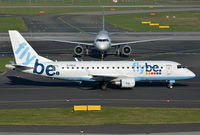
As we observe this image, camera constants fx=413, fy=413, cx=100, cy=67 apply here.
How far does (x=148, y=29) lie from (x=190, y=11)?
183 feet

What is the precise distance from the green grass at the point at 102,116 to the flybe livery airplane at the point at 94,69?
986 cm

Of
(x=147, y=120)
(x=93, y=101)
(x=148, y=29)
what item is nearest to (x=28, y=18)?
(x=148, y=29)

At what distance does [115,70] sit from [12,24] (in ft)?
282

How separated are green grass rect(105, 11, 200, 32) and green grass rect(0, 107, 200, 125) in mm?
81309

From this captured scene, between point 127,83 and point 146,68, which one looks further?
point 146,68

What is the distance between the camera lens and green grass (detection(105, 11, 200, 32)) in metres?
126

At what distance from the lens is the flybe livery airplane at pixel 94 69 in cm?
5466

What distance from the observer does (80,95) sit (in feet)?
172

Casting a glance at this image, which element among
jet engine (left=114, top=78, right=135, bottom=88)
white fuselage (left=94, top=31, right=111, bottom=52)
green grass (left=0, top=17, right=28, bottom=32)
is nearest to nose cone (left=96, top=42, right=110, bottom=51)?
white fuselage (left=94, top=31, right=111, bottom=52)

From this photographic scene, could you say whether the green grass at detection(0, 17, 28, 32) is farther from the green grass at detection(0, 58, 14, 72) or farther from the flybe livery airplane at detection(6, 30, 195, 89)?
the flybe livery airplane at detection(6, 30, 195, 89)

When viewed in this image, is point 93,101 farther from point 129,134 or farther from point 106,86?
point 129,134

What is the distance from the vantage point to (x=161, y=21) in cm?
14638

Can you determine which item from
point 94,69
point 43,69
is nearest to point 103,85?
point 94,69

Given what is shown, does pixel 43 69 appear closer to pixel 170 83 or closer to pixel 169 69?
pixel 169 69
